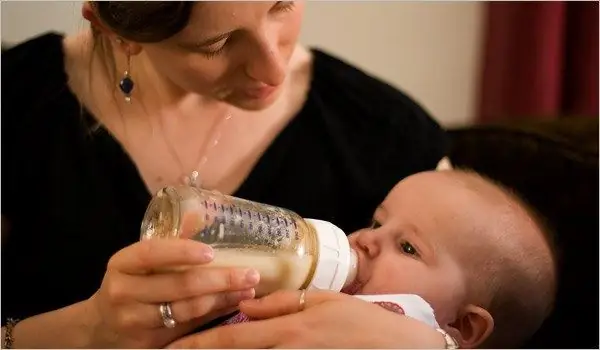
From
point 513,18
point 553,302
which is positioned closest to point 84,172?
point 553,302

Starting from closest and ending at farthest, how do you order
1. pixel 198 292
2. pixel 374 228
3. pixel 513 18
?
pixel 198 292
pixel 374 228
pixel 513 18

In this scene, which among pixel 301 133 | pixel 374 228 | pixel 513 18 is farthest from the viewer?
pixel 513 18

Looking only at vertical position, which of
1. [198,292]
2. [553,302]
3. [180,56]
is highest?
[180,56]

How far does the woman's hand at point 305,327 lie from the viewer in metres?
0.57

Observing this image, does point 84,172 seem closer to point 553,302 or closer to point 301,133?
point 301,133

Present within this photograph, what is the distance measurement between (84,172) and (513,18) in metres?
0.92

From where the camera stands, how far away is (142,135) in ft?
2.43

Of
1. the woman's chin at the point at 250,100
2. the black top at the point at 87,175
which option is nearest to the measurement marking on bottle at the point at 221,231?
the black top at the point at 87,175

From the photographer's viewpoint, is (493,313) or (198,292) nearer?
(198,292)

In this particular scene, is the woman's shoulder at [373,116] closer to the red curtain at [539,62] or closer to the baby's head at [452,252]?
the baby's head at [452,252]

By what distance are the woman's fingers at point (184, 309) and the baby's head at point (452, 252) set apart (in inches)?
4.7

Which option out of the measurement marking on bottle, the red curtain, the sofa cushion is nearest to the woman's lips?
the measurement marking on bottle

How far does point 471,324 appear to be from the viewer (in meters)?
0.67

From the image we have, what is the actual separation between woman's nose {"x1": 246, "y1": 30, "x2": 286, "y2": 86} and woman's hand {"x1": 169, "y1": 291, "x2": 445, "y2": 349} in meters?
0.22
